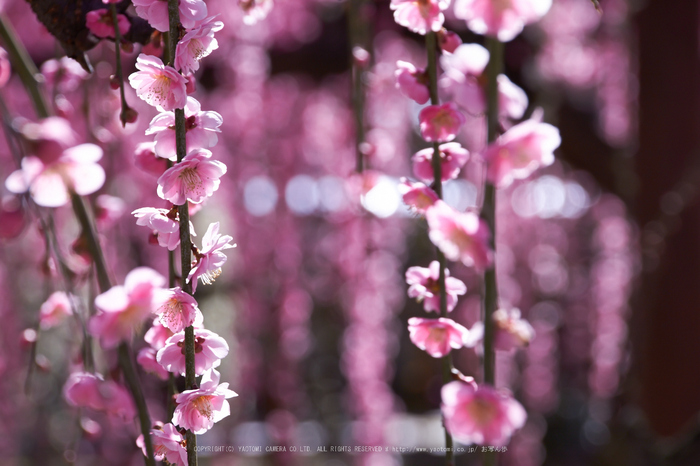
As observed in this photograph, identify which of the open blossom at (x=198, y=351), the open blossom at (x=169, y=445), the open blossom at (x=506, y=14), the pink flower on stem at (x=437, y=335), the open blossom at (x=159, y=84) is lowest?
the open blossom at (x=169, y=445)

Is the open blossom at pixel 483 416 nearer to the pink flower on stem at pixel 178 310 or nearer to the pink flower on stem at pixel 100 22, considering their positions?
the pink flower on stem at pixel 178 310

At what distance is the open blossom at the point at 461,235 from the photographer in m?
0.32

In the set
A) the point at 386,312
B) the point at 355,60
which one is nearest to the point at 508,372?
the point at 386,312

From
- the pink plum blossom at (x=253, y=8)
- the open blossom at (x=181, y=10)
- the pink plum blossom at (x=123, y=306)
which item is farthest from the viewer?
the pink plum blossom at (x=253, y=8)

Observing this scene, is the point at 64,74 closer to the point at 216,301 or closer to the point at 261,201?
the point at 261,201

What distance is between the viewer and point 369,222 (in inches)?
58.2

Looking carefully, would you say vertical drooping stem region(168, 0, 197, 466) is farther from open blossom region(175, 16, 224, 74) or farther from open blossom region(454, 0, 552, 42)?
open blossom region(454, 0, 552, 42)

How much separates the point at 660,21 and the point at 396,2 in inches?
79.2

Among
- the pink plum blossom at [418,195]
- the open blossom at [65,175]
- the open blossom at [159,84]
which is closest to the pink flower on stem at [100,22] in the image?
the open blossom at [159,84]

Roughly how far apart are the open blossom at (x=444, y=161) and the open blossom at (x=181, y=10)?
207mm

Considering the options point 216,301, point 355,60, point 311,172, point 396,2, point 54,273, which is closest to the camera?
A: point 396,2

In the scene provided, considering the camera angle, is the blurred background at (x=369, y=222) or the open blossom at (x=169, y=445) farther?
the blurred background at (x=369, y=222)

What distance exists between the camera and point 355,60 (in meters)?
0.81

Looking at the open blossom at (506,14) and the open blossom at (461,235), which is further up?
the open blossom at (506,14)
